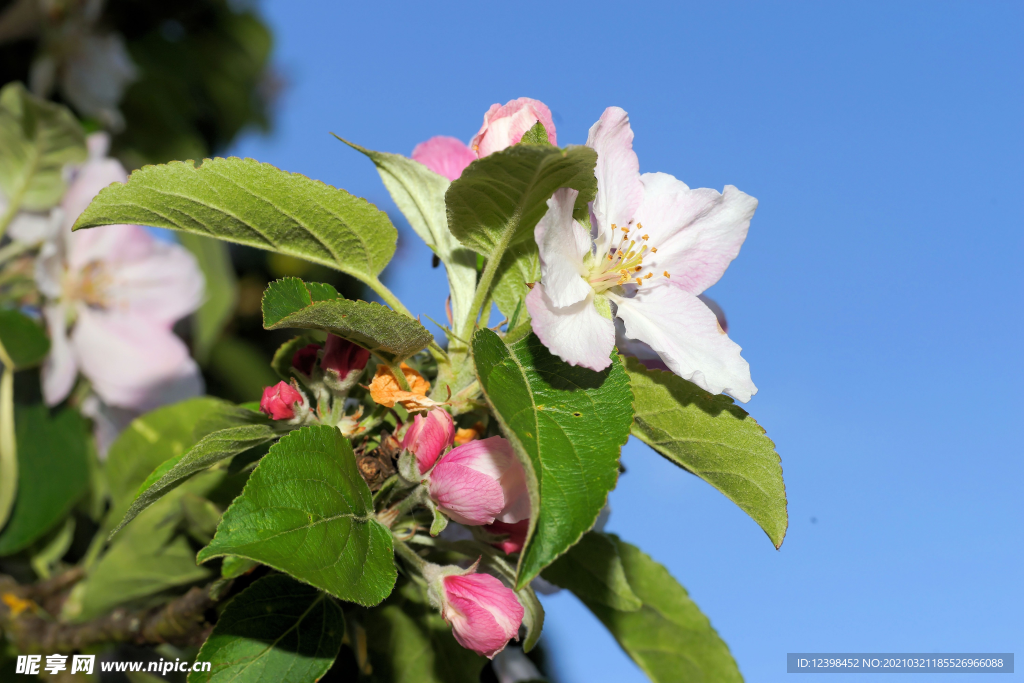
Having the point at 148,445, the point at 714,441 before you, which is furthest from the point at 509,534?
the point at 148,445

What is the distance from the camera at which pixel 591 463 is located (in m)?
0.58

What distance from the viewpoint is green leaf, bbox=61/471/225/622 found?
1141 millimetres

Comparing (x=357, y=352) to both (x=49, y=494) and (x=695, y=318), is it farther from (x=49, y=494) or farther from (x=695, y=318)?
(x=49, y=494)

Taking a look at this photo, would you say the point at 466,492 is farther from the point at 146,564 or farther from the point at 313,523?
the point at 146,564

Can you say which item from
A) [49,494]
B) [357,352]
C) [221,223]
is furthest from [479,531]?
[49,494]

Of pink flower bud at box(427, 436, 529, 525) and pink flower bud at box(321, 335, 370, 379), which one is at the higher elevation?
pink flower bud at box(427, 436, 529, 525)

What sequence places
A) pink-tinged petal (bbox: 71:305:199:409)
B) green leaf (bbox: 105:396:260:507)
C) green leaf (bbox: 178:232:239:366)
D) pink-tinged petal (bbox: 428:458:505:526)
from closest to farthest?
1. pink-tinged petal (bbox: 428:458:505:526)
2. green leaf (bbox: 105:396:260:507)
3. pink-tinged petal (bbox: 71:305:199:409)
4. green leaf (bbox: 178:232:239:366)

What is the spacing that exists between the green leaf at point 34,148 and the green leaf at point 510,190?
133 cm

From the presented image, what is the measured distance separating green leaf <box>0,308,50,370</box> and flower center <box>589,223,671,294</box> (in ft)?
3.89

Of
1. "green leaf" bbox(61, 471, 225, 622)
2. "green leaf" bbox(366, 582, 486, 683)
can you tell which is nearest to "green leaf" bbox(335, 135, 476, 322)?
"green leaf" bbox(366, 582, 486, 683)

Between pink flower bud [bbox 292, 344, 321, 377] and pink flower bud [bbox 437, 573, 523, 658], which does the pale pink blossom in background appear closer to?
pink flower bud [bbox 292, 344, 321, 377]

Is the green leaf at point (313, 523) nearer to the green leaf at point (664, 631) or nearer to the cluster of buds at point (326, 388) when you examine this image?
the cluster of buds at point (326, 388)

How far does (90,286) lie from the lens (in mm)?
1634

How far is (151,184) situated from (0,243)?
126 centimetres
